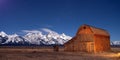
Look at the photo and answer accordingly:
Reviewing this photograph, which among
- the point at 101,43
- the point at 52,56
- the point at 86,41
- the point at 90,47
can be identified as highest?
the point at 86,41

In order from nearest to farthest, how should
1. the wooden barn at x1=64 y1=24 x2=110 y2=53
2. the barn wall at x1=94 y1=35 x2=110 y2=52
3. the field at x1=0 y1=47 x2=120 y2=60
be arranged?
the field at x1=0 y1=47 x2=120 y2=60, the wooden barn at x1=64 y1=24 x2=110 y2=53, the barn wall at x1=94 y1=35 x2=110 y2=52

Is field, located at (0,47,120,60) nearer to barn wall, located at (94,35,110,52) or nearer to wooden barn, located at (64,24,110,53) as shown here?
wooden barn, located at (64,24,110,53)

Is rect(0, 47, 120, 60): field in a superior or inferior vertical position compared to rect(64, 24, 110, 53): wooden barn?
inferior

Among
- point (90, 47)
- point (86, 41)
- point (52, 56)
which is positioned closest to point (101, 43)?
point (90, 47)

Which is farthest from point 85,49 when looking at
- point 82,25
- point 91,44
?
point 82,25

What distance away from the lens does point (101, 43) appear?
65.3 m

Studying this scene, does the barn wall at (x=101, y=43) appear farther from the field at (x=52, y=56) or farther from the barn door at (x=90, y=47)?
the field at (x=52, y=56)

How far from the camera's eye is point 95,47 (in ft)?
197

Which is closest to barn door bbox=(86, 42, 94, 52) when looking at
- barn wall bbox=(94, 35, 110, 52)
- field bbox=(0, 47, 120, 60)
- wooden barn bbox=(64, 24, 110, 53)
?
wooden barn bbox=(64, 24, 110, 53)

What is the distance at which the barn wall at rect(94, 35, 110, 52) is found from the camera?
61031 mm

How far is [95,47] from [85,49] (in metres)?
2.79

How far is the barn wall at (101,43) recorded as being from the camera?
200 ft

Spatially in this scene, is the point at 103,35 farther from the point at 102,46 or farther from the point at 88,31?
the point at 88,31

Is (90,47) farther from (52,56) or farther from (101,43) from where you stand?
(52,56)
